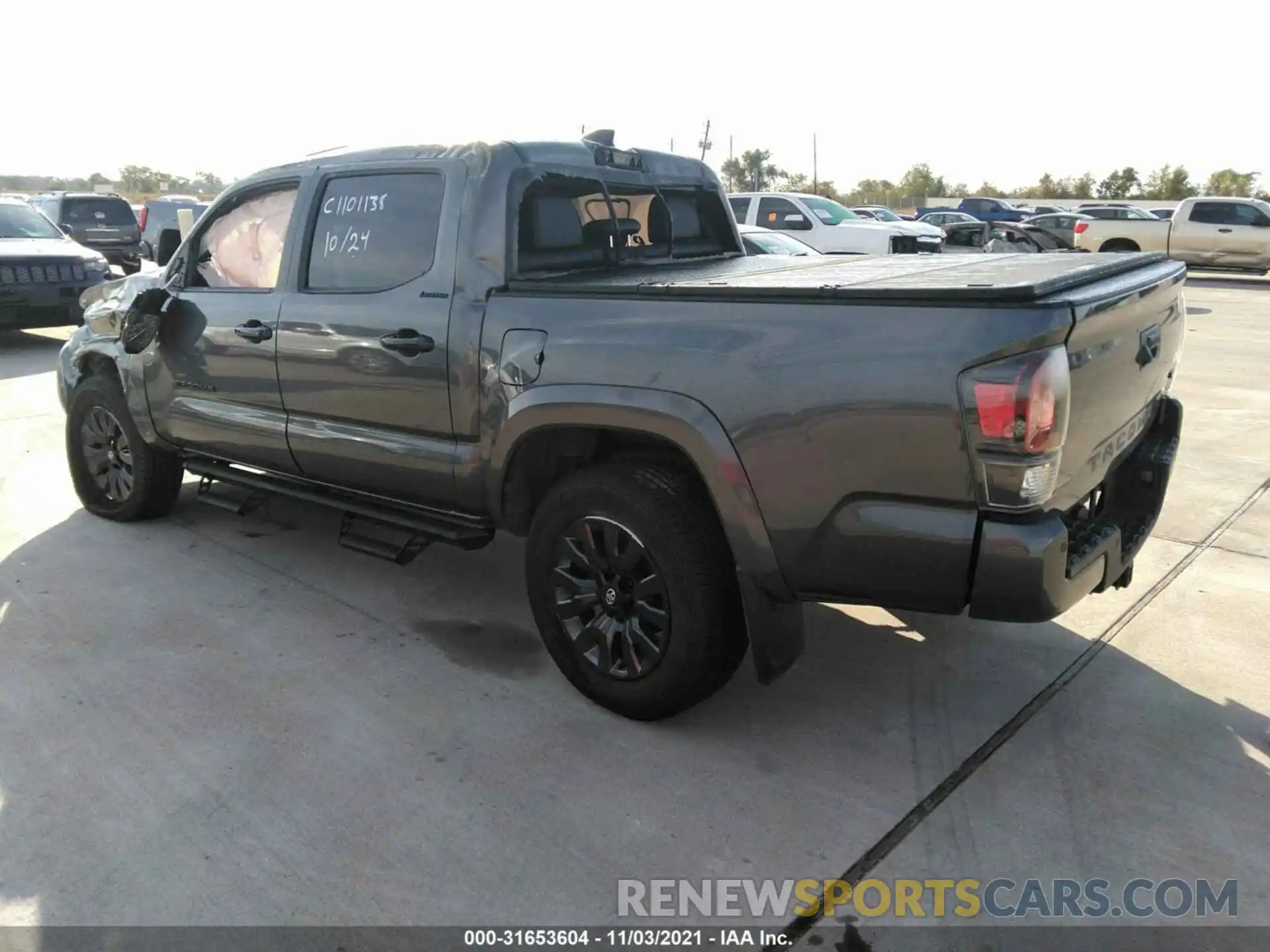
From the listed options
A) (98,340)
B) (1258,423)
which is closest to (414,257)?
(98,340)

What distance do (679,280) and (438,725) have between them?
1.71 metres

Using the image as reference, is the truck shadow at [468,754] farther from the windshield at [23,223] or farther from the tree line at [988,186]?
the tree line at [988,186]

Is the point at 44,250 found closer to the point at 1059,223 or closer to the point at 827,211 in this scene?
the point at 827,211

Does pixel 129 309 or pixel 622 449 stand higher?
pixel 129 309

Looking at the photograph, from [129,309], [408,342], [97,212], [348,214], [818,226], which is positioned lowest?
[818,226]

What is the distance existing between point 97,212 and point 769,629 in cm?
2137

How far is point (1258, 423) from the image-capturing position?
24.0 feet

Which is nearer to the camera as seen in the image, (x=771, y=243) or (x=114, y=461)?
(x=114, y=461)

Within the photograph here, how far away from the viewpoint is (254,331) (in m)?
4.26

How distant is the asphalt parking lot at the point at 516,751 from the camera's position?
103 inches

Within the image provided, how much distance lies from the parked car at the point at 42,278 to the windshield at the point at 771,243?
24.0 ft

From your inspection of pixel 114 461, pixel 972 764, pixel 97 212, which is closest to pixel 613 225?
pixel 972 764

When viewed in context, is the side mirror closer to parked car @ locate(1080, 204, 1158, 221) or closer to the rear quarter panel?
the rear quarter panel
